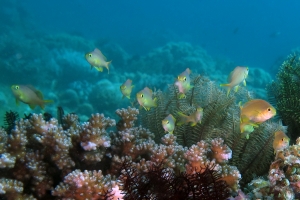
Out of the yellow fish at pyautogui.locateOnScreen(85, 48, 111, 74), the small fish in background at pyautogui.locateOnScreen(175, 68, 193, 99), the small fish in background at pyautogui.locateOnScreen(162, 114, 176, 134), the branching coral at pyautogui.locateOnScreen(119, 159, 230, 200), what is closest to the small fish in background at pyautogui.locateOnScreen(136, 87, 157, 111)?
the small fish in background at pyautogui.locateOnScreen(175, 68, 193, 99)

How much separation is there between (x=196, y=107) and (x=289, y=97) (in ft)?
6.95

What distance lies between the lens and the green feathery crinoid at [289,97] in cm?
494

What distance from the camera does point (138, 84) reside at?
20797 mm

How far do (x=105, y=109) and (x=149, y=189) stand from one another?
15.0 m

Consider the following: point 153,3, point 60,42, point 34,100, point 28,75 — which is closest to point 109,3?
point 153,3

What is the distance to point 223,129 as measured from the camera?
174 inches

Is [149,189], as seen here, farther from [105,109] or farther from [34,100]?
[105,109]

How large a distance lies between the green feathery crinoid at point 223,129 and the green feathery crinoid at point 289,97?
800 millimetres

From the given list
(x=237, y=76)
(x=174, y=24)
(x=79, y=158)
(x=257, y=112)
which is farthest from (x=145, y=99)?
(x=174, y=24)

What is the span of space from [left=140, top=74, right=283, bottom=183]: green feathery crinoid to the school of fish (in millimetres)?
177

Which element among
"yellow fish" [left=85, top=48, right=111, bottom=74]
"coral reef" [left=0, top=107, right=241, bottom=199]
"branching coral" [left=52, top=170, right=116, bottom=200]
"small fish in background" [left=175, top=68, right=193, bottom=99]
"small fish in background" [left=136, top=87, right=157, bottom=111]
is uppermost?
"yellow fish" [left=85, top=48, right=111, bottom=74]

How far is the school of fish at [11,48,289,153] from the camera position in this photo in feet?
11.0

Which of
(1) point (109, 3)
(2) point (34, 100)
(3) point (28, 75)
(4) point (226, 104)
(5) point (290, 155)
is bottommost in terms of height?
(5) point (290, 155)

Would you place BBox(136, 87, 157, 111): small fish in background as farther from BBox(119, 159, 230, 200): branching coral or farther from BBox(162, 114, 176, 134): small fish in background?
BBox(119, 159, 230, 200): branching coral
